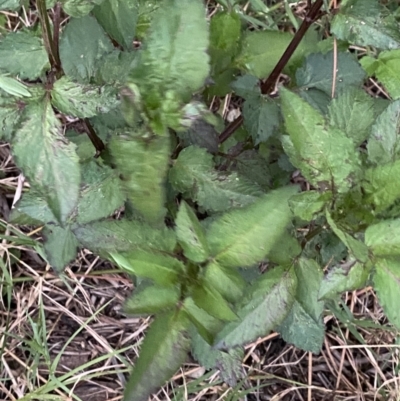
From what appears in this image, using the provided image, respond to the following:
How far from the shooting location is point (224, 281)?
32.5 inches

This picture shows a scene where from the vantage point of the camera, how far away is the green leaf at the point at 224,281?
2.70 ft

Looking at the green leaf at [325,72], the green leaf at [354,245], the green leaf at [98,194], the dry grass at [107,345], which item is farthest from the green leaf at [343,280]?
the dry grass at [107,345]

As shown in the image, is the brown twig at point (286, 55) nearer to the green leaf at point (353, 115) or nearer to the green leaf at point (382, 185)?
the green leaf at point (353, 115)

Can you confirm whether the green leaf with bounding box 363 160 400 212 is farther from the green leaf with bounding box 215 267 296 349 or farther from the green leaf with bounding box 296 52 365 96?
the green leaf with bounding box 296 52 365 96

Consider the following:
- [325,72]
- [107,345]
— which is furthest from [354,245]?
[107,345]

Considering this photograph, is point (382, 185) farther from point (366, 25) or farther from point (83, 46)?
point (83, 46)

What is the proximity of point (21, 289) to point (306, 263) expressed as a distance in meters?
0.85

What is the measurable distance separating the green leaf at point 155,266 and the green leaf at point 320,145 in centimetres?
24

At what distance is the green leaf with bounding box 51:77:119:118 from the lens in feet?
2.72

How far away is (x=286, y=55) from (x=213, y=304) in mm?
520

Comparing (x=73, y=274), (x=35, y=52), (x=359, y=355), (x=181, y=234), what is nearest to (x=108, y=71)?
(x=35, y=52)

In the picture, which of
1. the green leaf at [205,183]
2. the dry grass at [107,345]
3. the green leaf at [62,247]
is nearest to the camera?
the green leaf at [205,183]

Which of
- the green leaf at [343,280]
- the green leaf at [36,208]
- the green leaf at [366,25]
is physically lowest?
the green leaf at [36,208]

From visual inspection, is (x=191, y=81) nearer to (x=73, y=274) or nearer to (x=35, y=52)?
(x=35, y=52)
